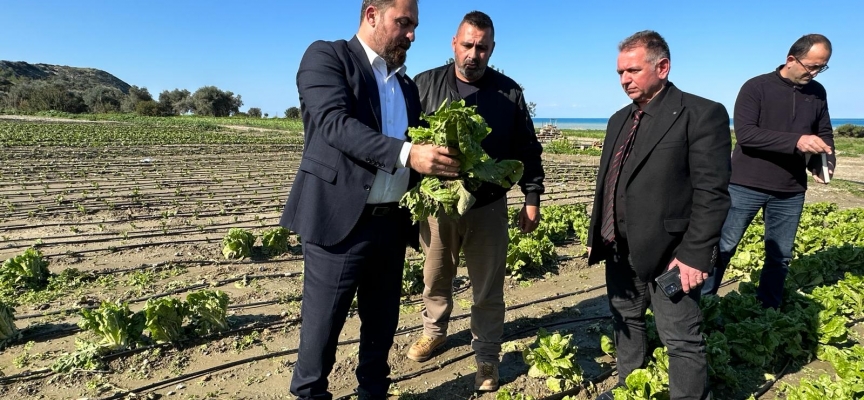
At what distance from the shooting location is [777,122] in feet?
14.7

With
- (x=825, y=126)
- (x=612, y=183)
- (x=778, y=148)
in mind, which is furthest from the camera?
(x=825, y=126)

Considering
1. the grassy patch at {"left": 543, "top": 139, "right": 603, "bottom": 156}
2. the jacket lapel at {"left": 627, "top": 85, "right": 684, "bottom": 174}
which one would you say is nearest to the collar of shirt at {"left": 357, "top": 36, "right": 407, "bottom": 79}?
the jacket lapel at {"left": 627, "top": 85, "right": 684, "bottom": 174}

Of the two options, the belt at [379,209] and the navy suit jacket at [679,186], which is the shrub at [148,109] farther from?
Result: the navy suit jacket at [679,186]

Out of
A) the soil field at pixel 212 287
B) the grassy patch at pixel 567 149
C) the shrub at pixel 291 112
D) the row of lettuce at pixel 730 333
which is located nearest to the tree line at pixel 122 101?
the shrub at pixel 291 112

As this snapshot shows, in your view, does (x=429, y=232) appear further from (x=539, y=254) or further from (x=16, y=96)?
(x=16, y=96)

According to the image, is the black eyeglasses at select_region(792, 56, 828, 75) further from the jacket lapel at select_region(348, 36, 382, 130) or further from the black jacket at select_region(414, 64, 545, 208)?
the jacket lapel at select_region(348, 36, 382, 130)

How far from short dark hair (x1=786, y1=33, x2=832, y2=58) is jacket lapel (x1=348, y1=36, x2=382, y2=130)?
3.89m

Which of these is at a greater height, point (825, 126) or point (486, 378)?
point (825, 126)

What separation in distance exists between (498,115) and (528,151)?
Result: 0.41 m

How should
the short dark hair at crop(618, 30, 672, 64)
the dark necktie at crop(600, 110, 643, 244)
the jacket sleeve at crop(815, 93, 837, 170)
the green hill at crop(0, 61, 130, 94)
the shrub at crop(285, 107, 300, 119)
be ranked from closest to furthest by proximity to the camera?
the short dark hair at crop(618, 30, 672, 64), the dark necktie at crop(600, 110, 643, 244), the jacket sleeve at crop(815, 93, 837, 170), the shrub at crop(285, 107, 300, 119), the green hill at crop(0, 61, 130, 94)

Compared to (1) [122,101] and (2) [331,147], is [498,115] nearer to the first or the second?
(2) [331,147]

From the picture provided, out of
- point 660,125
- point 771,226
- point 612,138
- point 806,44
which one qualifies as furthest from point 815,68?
point 660,125

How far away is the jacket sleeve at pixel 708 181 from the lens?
2820 mm

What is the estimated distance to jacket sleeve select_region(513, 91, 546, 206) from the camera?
3.85 meters
